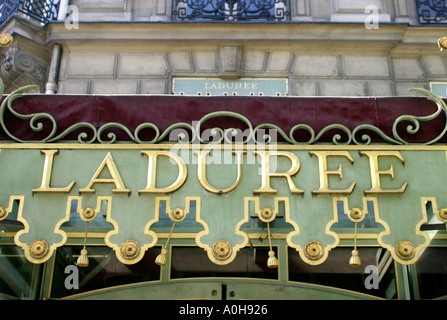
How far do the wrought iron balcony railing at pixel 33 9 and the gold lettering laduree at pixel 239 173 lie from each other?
6.33 metres

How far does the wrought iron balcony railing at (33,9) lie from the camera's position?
39.2 ft

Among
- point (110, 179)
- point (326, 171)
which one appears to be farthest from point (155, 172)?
point (326, 171)

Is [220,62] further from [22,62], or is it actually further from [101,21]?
[22,62]

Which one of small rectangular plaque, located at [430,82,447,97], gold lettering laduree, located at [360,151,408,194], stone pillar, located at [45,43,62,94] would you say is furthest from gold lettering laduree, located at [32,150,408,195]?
small rectangular plaque, located at [430,82,447,97]

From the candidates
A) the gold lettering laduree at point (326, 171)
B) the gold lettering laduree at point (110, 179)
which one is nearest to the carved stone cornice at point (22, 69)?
the gold lettering laduree at point (110, 179)

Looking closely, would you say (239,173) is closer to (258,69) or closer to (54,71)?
(258,69)

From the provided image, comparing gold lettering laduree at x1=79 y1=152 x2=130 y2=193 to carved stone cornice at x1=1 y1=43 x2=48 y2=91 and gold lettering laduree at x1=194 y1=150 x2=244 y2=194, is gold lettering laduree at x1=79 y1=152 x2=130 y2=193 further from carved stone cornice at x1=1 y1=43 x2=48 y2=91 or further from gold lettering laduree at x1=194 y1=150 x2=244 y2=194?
carved stone cornice at x1=1 y1=43 x2=48 y2=91

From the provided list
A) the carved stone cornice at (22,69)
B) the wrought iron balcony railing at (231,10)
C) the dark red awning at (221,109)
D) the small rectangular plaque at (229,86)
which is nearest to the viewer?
the dark red awning at (221,109)

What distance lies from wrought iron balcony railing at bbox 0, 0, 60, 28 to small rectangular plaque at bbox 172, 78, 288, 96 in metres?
2.97

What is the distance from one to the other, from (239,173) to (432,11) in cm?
738

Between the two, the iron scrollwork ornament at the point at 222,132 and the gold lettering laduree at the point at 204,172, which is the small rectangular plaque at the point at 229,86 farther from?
the gold lettering laduree at the point at 204,172

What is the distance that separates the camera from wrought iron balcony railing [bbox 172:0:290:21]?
11656 millimetres

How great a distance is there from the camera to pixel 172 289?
8219 mm

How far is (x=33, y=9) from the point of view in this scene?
12.1m
